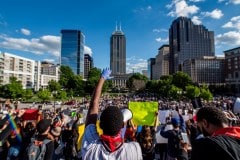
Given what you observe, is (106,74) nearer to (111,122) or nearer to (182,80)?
(111,122)

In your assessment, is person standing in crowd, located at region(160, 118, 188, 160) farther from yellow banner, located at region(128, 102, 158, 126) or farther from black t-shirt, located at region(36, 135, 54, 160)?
black t-shirt, located at region(36, 135, 54, 160)

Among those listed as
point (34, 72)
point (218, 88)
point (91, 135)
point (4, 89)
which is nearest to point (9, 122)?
point (91, 135)

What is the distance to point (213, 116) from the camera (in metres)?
2.33

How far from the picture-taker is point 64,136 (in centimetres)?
750

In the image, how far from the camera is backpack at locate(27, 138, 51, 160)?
3.42m

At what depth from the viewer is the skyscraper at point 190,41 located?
612 ft

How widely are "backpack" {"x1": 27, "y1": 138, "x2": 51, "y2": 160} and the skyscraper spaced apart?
186 metres

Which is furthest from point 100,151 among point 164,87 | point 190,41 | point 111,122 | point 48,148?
point 190,41

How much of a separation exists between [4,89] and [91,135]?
7666cm

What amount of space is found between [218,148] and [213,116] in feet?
1.76

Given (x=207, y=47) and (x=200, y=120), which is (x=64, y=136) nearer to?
A: (x=200, y=120)

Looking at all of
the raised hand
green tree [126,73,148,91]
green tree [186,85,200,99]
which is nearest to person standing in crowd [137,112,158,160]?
the raised hand

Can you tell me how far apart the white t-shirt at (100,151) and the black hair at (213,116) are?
2.46 ft

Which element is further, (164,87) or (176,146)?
(164,87)
